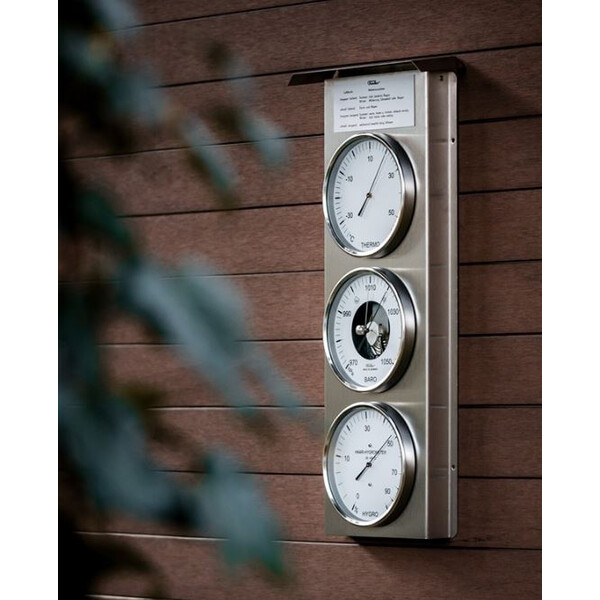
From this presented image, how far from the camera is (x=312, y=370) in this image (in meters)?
1.77

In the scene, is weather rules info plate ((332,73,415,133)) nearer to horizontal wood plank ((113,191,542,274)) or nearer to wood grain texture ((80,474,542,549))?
horizontal wood plank ((113,191,542,274))

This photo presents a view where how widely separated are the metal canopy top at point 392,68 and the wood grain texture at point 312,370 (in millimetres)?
385

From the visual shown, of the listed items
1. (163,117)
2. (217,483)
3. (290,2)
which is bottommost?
(217,483)

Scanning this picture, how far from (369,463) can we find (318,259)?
1.08 ft

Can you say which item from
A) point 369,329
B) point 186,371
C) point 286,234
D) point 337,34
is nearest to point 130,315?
point 186,371

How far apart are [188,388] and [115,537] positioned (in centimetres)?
28

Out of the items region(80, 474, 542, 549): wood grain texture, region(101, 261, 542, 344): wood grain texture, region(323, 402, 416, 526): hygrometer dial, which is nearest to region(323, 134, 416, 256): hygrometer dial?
region(101, 261, 542, 344): wood grain texture

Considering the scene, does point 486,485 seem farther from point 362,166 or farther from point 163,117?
point 163,117

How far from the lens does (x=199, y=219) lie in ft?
6.14

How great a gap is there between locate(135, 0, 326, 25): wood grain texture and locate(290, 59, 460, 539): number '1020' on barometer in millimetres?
235

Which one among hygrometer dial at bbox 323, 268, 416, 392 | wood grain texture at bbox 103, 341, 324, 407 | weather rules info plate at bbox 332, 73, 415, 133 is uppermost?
weather rules info plate at bbox 332, 73, 415, 133

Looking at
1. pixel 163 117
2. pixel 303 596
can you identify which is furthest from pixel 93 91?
pixel 303 596

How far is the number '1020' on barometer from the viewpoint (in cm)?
162

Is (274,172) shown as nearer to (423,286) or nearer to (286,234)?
(286,234)
